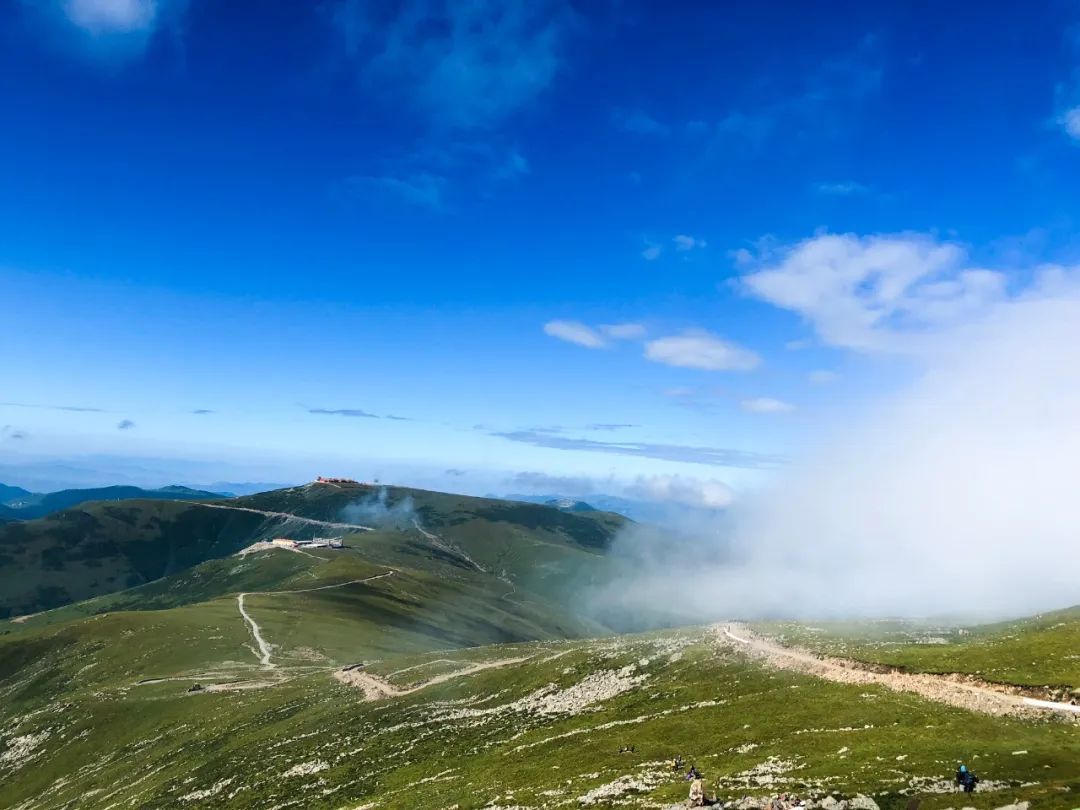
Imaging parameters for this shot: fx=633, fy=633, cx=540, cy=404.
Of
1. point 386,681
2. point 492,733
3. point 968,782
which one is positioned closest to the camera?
point 968,782

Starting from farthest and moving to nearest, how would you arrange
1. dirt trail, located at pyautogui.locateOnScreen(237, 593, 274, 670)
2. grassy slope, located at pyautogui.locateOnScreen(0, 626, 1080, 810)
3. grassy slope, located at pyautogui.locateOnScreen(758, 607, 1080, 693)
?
1. dirt trail, located at pyautogui.locateOnScreen(237, 593, 274, 670)
2. grassy slope, located at pyautogui.locateOnScreen(758, 607, 1080, 693)
3. grassy slope, located at pyautogui.locateOnScreen(0, 626, 1080, 810)

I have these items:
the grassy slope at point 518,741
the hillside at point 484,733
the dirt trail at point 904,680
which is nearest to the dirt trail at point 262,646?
the hillside at point 484,733

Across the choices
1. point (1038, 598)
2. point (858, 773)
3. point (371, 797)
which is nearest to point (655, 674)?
point (371, 797)

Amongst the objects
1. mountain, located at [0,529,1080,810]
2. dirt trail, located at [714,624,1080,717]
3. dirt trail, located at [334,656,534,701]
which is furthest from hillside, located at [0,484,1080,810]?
dirt trail, located at [334,656,534,701]

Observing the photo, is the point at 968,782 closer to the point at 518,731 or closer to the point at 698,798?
the point at 698,798

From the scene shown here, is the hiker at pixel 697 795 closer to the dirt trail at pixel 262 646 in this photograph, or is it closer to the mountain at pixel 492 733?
the mountain at pixel 492 733

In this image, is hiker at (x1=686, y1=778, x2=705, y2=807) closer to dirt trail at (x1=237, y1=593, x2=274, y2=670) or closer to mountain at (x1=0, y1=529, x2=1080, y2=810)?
mountain at (x1=0, y1=529, x2=1080, y2=810)

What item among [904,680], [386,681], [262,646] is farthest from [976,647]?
[262,646]
